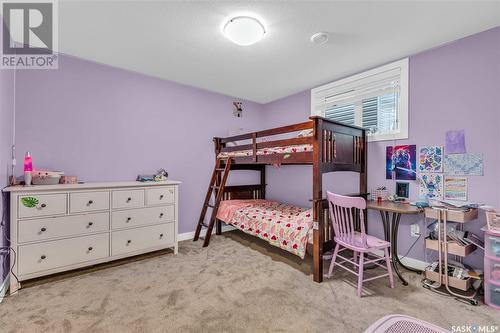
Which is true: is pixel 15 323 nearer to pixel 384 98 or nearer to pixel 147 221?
pixel 147 221

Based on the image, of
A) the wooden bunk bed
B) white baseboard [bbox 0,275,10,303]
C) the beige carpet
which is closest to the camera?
the beige carpet

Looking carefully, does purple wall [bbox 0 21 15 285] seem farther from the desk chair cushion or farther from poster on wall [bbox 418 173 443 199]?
poster on wall [bbox 418 173 443 199]

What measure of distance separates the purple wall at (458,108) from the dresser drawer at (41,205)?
368cm

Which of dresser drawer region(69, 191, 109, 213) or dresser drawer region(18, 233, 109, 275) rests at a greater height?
dresser drawer region(69, 191, 109, 213)

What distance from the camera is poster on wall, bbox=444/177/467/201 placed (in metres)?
2.41

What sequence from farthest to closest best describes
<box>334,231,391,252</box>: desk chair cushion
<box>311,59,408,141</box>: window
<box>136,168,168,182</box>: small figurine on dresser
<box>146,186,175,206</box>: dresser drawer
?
<box>136,168,168,182</box>: small figurine on dresser < <box>146,186,175,206</box>: dresser drawer < <box>311,59,408,141</box>: window < <box>334,231,391,252</box>: desk chair cushion

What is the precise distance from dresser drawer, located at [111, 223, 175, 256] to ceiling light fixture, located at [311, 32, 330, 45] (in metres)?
2.85

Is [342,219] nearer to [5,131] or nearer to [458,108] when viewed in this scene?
[458,108]

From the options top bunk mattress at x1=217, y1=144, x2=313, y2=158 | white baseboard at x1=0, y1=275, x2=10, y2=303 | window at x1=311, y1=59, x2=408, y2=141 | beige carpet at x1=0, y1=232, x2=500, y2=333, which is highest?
window at x1=311, y1=59, x2=408, y2=141

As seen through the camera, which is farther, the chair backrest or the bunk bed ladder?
the bunk bed ladder

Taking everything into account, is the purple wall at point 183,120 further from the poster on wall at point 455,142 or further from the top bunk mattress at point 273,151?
the top bunk mattress at point 273,151

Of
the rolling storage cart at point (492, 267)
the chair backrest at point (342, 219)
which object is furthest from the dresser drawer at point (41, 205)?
the rolling storage cart at point (492, 267)

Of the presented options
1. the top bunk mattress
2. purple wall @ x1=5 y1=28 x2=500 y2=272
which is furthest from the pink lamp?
the top bunk mattress

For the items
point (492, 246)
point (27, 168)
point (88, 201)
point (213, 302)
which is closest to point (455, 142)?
point (492, 246)
